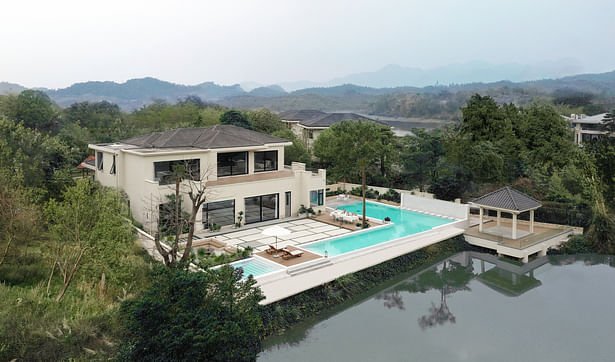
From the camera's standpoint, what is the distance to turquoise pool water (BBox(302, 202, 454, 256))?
20016mm

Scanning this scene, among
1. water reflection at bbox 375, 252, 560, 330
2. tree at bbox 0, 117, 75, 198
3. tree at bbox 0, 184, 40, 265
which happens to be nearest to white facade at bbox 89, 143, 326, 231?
tree at bbox 0, 117, 75, 198

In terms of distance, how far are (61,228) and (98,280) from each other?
6.50 feet

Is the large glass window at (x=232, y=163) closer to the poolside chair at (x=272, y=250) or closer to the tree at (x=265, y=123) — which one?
the poolside chair at (x=272, y=250)

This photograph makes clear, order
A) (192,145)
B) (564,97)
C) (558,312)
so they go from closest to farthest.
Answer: (558,312), (192,145), (564,97)

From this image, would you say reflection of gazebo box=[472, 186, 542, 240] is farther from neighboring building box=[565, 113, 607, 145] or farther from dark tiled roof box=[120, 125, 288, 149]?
neighboring building box=[565, 113, 607, 145]

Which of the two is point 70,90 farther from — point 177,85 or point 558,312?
point 558,312

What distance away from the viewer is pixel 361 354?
13.2 meters

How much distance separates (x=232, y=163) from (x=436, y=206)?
11.3 metres

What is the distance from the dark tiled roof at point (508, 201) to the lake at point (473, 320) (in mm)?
2543

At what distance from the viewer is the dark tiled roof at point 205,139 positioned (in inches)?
920

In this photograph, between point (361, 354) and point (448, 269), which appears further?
point (448, 269)

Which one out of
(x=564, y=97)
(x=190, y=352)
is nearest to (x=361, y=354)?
(x=190, y=352)

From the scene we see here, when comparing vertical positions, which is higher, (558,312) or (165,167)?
(165,167)

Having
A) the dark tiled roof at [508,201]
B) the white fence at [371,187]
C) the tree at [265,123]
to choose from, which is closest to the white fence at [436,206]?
the dark tiled roof at [508,201]
